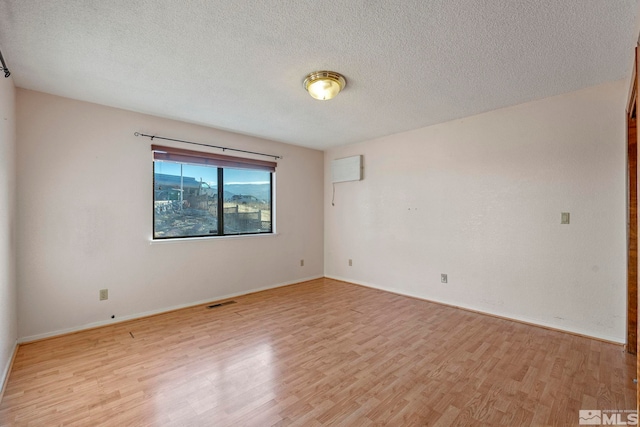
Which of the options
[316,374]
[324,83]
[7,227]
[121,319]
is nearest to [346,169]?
[324,83]

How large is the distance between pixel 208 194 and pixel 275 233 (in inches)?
49.4

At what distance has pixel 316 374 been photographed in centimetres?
213

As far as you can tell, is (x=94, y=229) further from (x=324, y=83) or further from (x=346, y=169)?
(x=346, y=169)

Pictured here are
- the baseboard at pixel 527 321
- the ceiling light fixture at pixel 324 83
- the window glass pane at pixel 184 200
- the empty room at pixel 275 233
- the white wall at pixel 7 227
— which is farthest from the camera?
the window glass pane at pixel 184 200

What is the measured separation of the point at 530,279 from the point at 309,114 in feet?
10.5

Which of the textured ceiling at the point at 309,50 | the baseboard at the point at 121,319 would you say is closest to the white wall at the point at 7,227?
the baseboard at the point at 121,319

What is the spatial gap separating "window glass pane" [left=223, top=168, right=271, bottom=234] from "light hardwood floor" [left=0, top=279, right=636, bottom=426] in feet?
5.18

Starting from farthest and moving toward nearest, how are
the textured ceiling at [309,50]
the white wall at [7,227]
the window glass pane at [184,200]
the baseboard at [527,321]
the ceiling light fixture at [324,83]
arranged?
the window glass pane at [184,200] → the baseboard at [527,321] → the ceiling light fixture at [324,83] → the white wall at [7,227] → the textured ceiling at [309,50]

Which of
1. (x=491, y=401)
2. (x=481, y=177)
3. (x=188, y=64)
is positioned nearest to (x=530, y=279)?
(x=481, y=177)

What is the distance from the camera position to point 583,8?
166 centimetres

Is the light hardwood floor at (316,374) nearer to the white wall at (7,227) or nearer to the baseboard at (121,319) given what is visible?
the baseboard at (121,319)

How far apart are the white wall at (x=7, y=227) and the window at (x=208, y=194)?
1.24 m

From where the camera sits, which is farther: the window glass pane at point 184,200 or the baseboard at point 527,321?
the window glass pane at point 184,200

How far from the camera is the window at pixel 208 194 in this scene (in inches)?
143
